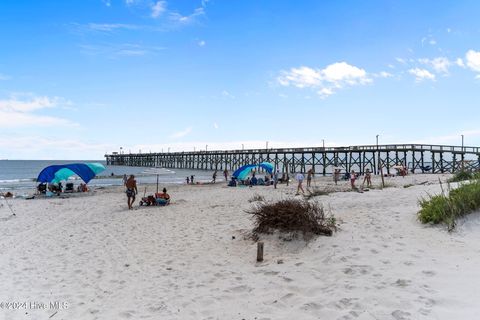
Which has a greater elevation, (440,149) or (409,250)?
(440,149)

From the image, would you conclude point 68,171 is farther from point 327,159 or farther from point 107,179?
point 327,159

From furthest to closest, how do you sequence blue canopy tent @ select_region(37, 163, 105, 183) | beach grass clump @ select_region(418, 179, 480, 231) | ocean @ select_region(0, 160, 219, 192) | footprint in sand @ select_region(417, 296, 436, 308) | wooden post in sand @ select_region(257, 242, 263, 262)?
ocean @ select_region(0, 160, 219, 192) → blue canopy tent @ select_region(37, 163, 105, 183) → beach grass clump @ select_region(418, 179, 480, 231) → wooden post in sand @ select_region(257, 242, 263, 262) → footprint in sand @ select_region(417, 296, 436, 308)

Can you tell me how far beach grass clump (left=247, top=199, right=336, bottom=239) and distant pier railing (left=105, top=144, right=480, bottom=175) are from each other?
11.7m

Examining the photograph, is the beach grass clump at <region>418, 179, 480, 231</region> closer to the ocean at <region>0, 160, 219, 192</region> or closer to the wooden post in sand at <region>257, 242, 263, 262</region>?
the wooden post in sand at <region>257, 242, 263, 262</region>

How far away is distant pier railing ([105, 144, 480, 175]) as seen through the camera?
38.7 metres

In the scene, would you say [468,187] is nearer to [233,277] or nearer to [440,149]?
[233,277]

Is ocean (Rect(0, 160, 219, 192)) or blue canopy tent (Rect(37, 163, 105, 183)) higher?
blue canopy tent (Rect(37, 163, 105, 183))

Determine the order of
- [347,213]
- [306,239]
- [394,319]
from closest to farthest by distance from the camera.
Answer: [394,319], [306,239], [347,213]

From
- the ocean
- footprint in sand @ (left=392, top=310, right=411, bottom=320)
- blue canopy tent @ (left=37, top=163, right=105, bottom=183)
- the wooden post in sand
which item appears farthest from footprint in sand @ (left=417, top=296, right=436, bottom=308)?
blue canopy tent @ (left=37, top=163, right=105, bottom=183)

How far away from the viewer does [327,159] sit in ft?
157

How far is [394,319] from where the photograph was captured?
356cm

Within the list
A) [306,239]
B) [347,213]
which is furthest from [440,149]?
[306,239]

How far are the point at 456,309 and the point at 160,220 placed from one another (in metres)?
8.70

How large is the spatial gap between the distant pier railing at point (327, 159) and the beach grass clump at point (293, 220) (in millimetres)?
11706
